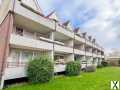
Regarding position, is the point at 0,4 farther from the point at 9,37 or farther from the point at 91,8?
the point at 91,8

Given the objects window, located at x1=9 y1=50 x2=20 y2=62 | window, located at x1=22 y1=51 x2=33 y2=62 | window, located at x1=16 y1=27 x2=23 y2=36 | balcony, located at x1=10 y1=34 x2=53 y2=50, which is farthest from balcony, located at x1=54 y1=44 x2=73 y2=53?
window, located at x1=9 y1=50 x2=20 y2=62

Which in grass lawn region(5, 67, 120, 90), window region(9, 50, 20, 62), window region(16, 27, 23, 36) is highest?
window region(16, 27, 23, 36)

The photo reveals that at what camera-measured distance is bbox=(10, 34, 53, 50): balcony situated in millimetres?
15773

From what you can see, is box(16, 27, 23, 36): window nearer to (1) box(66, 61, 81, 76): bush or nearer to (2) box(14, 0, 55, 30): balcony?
(2) box(14, 0, 55, 30): balcony

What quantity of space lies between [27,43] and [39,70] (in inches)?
132

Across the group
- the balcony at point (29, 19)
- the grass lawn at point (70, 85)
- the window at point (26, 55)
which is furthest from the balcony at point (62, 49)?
the grass lawn at point (70, 85)

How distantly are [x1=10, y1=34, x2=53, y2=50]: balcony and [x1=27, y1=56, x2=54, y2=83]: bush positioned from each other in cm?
208

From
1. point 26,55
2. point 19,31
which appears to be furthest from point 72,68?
point 19,31

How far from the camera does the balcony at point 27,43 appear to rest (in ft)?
51.8

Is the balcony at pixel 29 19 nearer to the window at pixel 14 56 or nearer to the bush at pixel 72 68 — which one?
the window at pixel 14 56

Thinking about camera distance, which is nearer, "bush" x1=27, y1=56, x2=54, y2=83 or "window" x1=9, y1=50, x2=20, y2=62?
"bush" x1=27, y1=56, x2=54, y2=83

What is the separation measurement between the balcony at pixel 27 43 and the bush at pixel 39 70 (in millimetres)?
2080

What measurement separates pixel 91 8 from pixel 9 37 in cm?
1192

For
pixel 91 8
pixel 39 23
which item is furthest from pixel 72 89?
pixel 91 8
